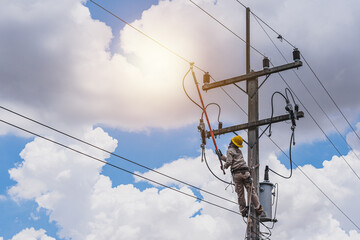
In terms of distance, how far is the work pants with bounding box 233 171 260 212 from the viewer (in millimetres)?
12094

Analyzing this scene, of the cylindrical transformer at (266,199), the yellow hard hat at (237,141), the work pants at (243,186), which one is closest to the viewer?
the work pants at (243,186)

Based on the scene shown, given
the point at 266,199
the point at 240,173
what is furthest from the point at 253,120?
the point at 266,199

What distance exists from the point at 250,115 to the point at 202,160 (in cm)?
174

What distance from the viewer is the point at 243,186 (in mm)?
12375

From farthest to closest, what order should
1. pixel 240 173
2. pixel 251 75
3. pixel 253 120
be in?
pixel 251 75, pixel 253 120, pixel 240 173

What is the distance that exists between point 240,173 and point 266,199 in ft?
4.63

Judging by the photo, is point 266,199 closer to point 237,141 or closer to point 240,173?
point 240,173

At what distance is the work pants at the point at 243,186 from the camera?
12.1 metres

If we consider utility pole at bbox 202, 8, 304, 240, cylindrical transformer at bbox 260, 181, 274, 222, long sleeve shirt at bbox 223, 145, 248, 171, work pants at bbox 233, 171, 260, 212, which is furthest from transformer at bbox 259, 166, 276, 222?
long sleeve shirt at bbox 223, 145, 248, 171

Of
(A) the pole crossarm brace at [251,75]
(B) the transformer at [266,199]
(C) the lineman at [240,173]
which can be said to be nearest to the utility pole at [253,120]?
(A) the pole crossarm brace at [251,75]

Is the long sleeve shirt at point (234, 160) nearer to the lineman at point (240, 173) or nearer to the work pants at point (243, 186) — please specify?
the lineman at point (240, 173)

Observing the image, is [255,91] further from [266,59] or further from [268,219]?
[268,219]

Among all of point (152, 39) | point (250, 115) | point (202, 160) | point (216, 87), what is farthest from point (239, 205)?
point (152, 39)

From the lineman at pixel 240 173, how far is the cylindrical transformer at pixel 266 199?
41 centimetres
